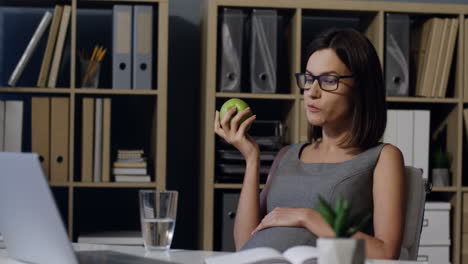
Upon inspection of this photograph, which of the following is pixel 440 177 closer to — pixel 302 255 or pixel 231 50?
pixel 231 50

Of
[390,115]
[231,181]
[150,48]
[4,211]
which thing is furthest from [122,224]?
[4,211]

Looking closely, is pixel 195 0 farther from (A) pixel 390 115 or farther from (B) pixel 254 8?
(A) pixel 390 115

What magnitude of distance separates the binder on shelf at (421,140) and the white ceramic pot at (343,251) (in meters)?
2.38

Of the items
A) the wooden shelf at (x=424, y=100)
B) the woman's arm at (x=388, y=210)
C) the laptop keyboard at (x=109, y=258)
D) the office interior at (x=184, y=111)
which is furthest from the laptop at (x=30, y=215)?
the office interior at (x=184, y=111)

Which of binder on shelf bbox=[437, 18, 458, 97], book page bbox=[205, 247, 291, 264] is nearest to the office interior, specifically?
binder on shelf bbox=[437, 18, 458, 97]

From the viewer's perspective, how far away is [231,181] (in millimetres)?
3152

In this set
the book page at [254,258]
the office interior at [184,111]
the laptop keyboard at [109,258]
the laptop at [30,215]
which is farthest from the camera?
the office interior at [184,111]

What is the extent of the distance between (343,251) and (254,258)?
29 centimetres

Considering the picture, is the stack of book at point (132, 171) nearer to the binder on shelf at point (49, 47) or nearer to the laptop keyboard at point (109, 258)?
the binder on shelf at point (49, 47)

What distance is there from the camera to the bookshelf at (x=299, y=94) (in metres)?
3.10

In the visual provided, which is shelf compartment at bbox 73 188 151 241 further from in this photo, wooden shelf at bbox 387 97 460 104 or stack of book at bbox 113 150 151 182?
wooden shelf at bbox 387 97 460 104

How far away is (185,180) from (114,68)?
0.70 metres

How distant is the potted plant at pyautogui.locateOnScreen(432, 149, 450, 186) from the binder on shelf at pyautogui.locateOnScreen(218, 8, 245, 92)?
0.95 m

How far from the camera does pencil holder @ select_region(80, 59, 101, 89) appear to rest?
3145mm
